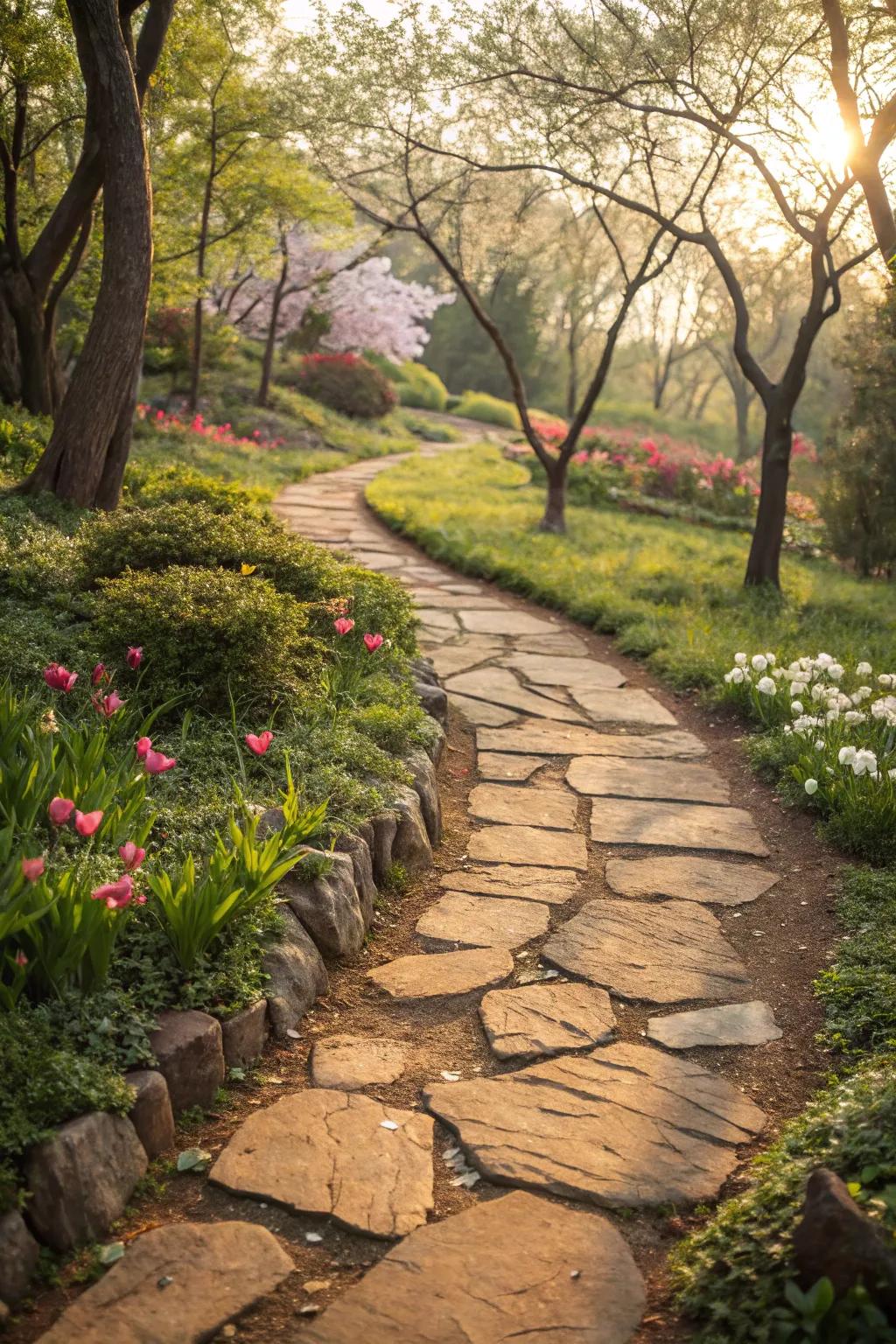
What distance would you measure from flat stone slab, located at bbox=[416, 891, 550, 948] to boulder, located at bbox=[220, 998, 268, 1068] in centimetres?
87

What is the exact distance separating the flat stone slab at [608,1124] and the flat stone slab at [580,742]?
2545 millimetres

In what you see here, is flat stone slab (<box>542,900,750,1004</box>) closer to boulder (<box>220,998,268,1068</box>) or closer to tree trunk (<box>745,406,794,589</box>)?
boulder (<box>220,998,268,1068</box>)

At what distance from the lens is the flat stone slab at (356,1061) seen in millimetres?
2826

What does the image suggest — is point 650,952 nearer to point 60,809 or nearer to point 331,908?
point 331,908

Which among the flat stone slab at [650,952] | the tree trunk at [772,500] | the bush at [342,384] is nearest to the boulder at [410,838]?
the flat stone slab at [650,952]

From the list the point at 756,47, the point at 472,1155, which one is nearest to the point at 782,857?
the point at 472,1155

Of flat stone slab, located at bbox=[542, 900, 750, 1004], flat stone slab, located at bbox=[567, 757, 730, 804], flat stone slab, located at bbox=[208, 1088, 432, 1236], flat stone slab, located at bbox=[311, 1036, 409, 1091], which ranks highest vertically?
flat stone slab, located at bbox=[567, 757, 730, 804]

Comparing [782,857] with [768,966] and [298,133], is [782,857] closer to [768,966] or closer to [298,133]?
[768,966]

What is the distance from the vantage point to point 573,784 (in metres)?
5.03

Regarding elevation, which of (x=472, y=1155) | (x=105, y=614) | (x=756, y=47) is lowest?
(x=472, y=1155)

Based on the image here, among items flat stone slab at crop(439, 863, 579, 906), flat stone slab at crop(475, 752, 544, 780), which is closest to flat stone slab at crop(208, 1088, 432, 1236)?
flat stone slab at crop(439, 863, 579, 906)

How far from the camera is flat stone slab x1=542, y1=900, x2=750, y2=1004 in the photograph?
11.1ft

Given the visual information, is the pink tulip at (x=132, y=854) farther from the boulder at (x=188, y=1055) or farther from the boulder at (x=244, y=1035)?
the boulder at (x=244, y=1035)

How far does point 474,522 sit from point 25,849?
917 cm
